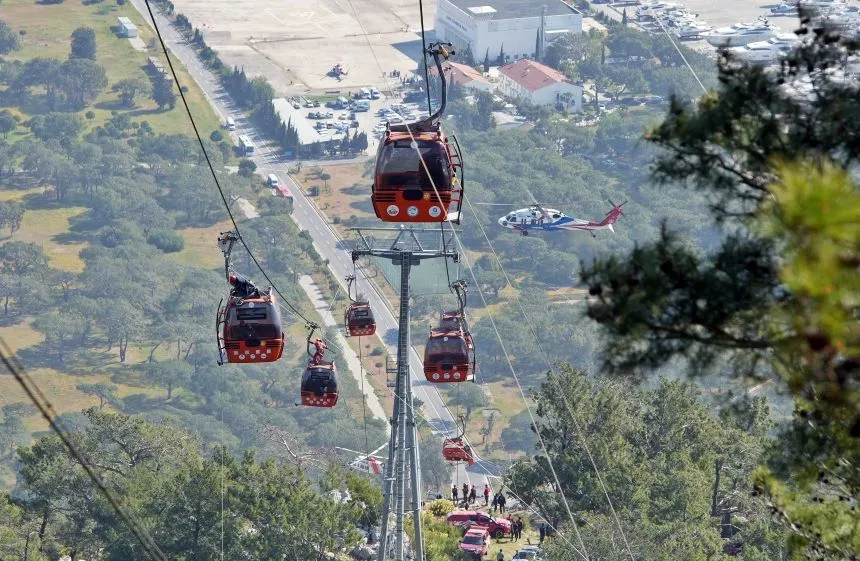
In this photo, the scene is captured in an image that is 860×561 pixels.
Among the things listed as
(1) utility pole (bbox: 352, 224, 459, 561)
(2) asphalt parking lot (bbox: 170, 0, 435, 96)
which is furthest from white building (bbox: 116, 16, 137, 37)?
(1) utility pole (bbox: 352, 224, 459, 561)

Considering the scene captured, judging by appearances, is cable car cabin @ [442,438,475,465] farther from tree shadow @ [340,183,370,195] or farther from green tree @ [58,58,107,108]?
green tree @ [58,58,107,108]

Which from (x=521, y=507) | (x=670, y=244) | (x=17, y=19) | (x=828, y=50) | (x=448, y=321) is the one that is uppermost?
(x=828, y=50)

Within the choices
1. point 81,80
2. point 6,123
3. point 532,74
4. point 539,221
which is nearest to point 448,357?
point 539,221

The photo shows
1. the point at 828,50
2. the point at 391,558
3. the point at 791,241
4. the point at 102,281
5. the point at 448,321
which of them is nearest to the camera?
the point at 791,241

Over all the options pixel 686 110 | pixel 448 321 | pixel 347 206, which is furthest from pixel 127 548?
pixel 347 206

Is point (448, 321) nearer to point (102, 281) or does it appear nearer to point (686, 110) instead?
point (686, 110)

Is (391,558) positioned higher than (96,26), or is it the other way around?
(391,558)
